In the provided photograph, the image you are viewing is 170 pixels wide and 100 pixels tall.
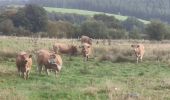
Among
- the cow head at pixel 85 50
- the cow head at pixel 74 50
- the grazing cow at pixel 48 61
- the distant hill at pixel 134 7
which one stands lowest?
the distant hill at pixel 134 7

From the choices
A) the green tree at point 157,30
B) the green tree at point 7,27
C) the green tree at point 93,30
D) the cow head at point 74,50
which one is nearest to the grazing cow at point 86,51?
the cow head at point 74,50

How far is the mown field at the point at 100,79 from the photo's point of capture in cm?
1619

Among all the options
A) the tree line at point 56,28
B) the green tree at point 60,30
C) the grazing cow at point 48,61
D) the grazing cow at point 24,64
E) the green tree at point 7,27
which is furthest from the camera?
the green tree at point 60,30

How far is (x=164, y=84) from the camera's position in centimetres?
2002

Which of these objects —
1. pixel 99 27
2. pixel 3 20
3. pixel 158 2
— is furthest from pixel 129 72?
pixel 158 2

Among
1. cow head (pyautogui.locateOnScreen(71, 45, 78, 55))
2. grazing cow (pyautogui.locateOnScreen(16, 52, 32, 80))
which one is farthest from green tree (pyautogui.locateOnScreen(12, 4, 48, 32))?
grazing cow (pyautogui.locateOnScreen(16, 52, 32, 80))

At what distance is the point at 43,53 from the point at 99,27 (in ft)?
148

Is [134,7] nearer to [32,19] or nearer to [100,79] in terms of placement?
[32,19]

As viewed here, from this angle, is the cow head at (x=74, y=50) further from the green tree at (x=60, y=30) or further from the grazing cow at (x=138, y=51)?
the green tree at (x=60, y=30)

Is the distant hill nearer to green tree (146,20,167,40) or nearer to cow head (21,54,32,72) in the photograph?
green tree (146,20,167,40)

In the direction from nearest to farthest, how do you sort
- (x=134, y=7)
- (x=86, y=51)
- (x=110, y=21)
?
(x=86, y=51), (x=110, y=21), (x=134, y=7)

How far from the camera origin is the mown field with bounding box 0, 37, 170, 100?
53.1 feet

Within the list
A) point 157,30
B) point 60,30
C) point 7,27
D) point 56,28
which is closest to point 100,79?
point 157,30

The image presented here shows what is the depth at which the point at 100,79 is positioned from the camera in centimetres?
2181
